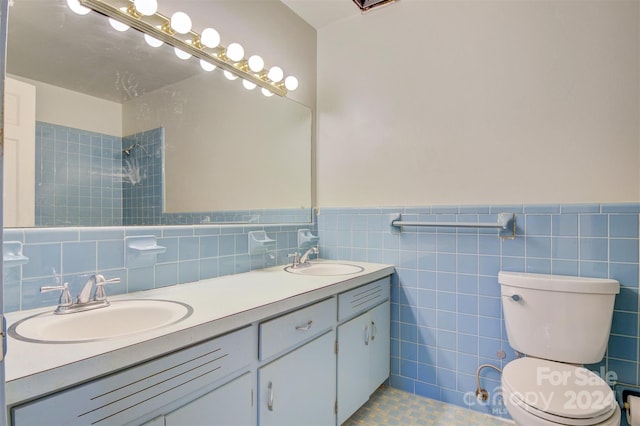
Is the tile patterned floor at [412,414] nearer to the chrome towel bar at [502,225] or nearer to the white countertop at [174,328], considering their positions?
the white countertop at [174,328]

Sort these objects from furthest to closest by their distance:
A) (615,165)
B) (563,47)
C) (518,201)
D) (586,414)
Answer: (518,201), (563,47), (615,165), (586,414)

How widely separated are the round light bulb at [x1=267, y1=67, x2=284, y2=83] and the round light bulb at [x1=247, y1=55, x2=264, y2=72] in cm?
10

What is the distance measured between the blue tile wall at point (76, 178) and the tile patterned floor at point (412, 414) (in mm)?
1568

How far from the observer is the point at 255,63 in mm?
1882

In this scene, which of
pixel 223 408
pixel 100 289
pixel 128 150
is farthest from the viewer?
pixel 128 150

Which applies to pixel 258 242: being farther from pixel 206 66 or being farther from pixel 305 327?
pixel 206 66

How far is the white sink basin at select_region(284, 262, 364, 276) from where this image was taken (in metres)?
1.98

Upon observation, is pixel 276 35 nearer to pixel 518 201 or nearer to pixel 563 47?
pixel 563 47

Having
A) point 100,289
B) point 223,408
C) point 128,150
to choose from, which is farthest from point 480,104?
point 100,289

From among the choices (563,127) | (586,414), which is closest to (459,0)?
(563,127)

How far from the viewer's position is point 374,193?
2207 mm

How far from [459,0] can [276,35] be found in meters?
1.10

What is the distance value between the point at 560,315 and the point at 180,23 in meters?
2.12

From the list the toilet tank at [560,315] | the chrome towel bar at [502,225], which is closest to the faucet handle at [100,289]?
the chrome towel bar at [502,225]
